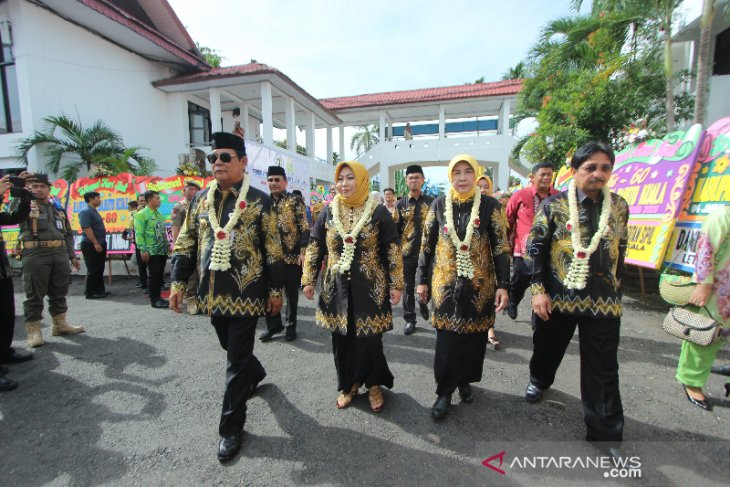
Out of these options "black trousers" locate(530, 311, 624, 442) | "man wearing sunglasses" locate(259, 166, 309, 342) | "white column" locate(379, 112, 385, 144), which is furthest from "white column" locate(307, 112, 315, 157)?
"black trousers" locate(530, 311, 624, 442)

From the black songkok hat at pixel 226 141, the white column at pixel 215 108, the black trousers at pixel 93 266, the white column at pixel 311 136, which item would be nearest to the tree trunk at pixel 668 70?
the black songkok hat at pixel 226 141

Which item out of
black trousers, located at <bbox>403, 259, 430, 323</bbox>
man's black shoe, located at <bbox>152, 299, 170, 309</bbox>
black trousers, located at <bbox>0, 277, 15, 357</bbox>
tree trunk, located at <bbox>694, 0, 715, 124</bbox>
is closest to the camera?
black trousers, located at <bbox>0, 277, 15, 357</bbox>

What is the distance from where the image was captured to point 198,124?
52.3 ft

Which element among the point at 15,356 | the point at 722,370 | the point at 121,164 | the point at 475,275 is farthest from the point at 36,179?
the point at 722,370

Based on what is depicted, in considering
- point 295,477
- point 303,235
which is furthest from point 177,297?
point 303,235

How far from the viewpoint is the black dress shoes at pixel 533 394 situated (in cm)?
290

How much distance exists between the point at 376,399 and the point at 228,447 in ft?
3.62

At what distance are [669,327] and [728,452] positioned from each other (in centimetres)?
90

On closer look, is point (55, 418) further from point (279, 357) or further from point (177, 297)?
point (279, 357)

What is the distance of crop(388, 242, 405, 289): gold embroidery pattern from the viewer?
279 centimetres

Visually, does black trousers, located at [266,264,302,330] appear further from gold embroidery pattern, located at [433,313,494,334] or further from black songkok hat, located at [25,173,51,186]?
black songkok hat, located at [25,173,51,186]

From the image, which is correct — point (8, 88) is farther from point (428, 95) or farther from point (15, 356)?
point (428, 95)

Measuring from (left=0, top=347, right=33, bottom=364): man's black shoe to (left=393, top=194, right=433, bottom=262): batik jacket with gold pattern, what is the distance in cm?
440

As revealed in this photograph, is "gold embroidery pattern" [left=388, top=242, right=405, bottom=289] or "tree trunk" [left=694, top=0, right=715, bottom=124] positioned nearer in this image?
"gold embroidery pattern" [left=388, top=242, right=405, bottom=289]
